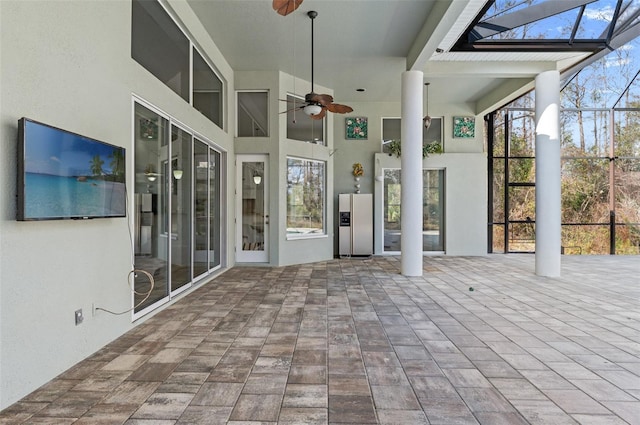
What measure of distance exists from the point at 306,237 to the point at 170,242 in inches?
138

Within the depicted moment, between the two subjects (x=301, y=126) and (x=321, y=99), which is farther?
(x=301, y=126)

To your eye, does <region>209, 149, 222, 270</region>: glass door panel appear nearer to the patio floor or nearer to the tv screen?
the patio floor

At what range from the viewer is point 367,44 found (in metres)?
5.59

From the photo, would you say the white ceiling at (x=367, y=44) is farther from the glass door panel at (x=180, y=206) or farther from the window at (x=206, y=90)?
the glass door panel at (x=180, y=206)

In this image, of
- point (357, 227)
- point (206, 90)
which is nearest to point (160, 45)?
point (206, 90)

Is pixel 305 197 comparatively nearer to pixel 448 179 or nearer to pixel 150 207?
pixel 448 179

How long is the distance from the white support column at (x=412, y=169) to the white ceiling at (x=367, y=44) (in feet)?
1.29

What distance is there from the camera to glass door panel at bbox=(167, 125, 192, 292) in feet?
14.0

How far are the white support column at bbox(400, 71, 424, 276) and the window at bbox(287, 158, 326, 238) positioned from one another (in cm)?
225

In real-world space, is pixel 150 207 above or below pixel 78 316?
above

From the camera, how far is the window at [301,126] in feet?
23.1

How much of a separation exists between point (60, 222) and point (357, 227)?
21.0ft

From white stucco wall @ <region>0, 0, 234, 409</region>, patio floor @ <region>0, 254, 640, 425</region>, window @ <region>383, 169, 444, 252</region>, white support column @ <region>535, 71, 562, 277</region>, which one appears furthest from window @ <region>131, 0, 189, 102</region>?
white support column @ <region>535, 71, 562, 277</region>

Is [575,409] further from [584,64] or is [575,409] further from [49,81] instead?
[584,64]
